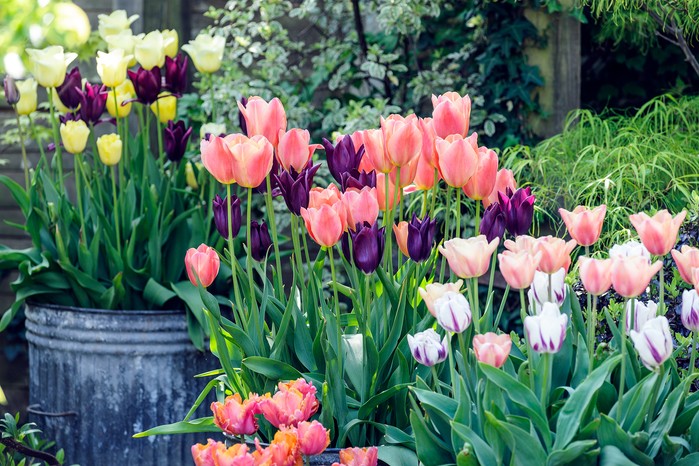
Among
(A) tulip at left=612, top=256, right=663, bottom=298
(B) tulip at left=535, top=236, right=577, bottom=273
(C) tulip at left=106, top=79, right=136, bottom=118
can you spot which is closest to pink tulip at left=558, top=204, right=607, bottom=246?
(B) tulip at left=535, top=236, right=577, bottom=273

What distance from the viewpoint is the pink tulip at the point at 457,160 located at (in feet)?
4.85

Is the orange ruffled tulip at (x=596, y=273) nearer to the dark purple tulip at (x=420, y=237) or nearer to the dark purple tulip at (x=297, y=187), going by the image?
the dark purple tulip at (x=420, y=237)

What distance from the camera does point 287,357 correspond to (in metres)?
1.74

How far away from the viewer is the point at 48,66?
2.44m

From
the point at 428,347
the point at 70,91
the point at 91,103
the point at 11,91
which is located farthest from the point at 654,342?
the point at 11,91

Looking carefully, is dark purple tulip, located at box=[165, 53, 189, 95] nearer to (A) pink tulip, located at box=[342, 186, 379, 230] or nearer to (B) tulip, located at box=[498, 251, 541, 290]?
(A) pink tulip, located at box=[342, 186, 379, 230]

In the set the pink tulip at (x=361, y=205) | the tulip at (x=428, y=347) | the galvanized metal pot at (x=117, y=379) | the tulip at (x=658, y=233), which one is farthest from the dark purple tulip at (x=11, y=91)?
the tulip at (x=658, y=233)

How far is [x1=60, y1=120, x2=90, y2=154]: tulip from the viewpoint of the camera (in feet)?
8.34

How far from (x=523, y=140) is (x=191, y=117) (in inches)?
50.8

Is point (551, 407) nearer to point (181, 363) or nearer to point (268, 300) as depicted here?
point (268, 300)

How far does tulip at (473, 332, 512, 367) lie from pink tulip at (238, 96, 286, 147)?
21.8 inches

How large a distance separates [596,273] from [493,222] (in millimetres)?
287

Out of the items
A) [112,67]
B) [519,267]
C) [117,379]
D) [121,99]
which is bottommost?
[117,379]

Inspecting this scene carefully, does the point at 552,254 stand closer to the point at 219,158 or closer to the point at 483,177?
the point at 483,177
